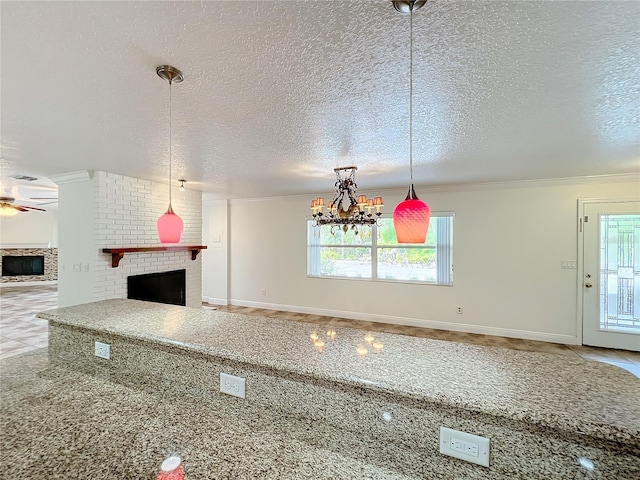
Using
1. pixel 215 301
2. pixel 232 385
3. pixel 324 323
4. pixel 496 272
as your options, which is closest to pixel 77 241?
pixel 215 301

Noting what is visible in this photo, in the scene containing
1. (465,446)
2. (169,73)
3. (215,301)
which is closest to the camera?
(465,446)

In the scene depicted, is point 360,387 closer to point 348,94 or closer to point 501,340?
point 348,94

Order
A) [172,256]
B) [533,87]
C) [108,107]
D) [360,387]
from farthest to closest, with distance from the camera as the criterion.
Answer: [172,256]
[108,107]
[533,87]
[360,387]

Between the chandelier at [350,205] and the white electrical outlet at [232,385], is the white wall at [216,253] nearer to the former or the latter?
the chandelier at [350,205]

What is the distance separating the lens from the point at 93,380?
1428 millimetres

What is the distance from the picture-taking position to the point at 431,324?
4.78m

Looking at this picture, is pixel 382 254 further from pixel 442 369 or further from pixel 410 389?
pixel 410 389

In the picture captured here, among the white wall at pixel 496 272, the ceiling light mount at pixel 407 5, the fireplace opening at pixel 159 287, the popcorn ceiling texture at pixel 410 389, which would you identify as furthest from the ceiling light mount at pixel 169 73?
the white wall at pixel 496 272

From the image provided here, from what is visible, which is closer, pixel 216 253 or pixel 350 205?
pixel 350 205

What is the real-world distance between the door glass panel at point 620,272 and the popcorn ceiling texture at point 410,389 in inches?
157

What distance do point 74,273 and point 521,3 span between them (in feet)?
16.5

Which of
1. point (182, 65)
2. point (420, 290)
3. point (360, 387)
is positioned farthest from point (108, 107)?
point (420, 290)

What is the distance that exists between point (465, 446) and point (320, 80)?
1.71 meters

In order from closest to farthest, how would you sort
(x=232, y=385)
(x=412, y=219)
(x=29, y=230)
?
1. (x=232, y=385)
2. (x=412, y=219)
3. (x=29, y=230)
